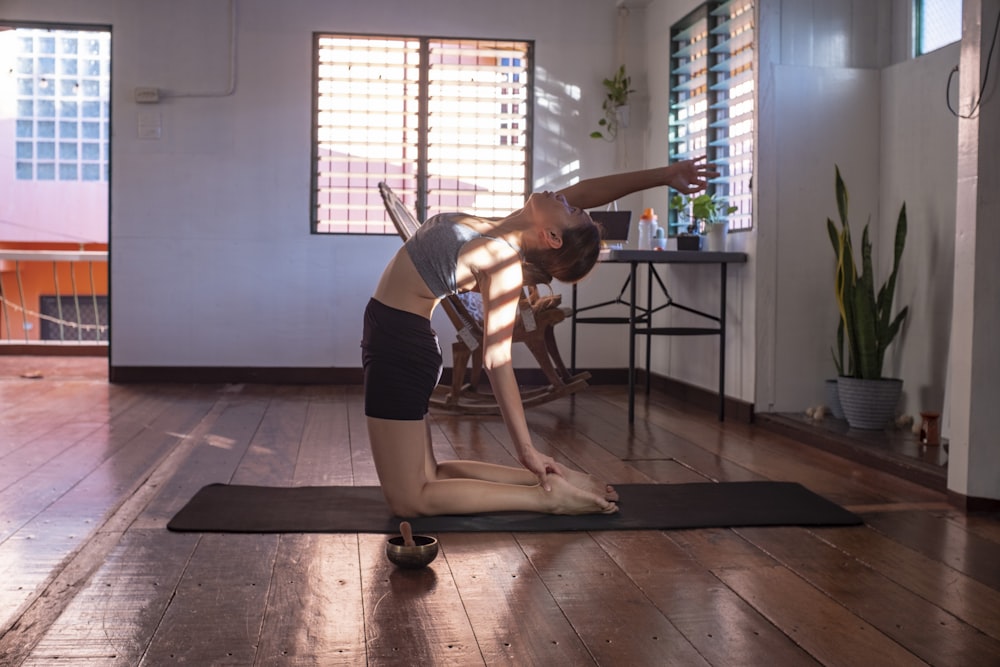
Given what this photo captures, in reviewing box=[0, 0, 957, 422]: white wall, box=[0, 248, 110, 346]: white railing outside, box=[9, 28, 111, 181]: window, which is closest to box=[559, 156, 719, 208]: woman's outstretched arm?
box=[0, 0, 957, 422]: white wall

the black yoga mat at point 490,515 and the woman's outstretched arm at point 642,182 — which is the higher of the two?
the woman's outstretched arm at point 642,182

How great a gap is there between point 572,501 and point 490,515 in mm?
234

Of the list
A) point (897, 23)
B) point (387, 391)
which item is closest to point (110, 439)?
point (387, 391)

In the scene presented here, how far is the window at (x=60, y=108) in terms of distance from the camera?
11789 millimetres

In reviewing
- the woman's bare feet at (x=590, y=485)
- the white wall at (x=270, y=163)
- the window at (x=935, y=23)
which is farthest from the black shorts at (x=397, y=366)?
the white wall at (x=270, y=163)

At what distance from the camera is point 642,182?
288 centimetres

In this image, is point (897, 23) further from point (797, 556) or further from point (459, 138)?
point (797, 556)

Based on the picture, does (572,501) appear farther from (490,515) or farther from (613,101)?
(613,101)

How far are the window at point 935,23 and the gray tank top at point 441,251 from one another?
8.86ft

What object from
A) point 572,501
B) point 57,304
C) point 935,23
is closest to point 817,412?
point 935,23

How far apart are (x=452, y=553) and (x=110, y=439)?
87.7 inches

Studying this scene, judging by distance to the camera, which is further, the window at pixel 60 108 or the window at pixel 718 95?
the window at pixel 60 108

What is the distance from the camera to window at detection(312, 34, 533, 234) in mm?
6578

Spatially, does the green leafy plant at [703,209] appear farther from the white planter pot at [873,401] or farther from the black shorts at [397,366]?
the black shorts at [397,366]
